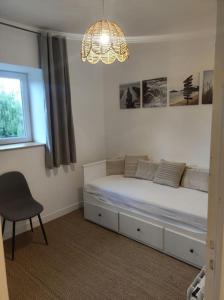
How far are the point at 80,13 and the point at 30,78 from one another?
1.13 metres

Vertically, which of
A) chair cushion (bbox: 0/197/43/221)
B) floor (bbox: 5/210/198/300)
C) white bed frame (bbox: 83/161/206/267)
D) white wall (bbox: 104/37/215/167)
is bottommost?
floor (bbox: 5/210/198/300)

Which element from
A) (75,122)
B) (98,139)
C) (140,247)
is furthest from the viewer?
(98,139)

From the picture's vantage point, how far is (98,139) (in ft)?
12.2

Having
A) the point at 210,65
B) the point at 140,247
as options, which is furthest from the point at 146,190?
the point at 210,65

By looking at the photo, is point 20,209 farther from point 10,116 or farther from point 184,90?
point 184,90

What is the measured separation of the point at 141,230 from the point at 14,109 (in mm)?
2254

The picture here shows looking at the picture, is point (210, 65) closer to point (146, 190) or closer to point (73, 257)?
point (146, 190)

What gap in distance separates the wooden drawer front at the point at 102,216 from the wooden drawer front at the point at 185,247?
0.70 meters

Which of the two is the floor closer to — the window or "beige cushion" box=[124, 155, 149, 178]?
"beige cushion" box=[124, 155, 149, 178]

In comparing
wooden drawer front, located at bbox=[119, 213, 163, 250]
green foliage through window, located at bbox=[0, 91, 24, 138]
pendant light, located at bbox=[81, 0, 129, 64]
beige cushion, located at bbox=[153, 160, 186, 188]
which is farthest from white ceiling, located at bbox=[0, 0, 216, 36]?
wooden drawer front, located at bbox=[119, 213, 163, 250]

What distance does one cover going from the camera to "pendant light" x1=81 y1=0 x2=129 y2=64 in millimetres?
1760

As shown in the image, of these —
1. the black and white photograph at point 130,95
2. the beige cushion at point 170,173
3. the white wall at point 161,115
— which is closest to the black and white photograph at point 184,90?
the white wall at point 161,115

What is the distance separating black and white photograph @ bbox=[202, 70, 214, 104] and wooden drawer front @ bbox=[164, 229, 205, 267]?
1558 mm

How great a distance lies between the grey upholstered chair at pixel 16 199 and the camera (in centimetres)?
236
